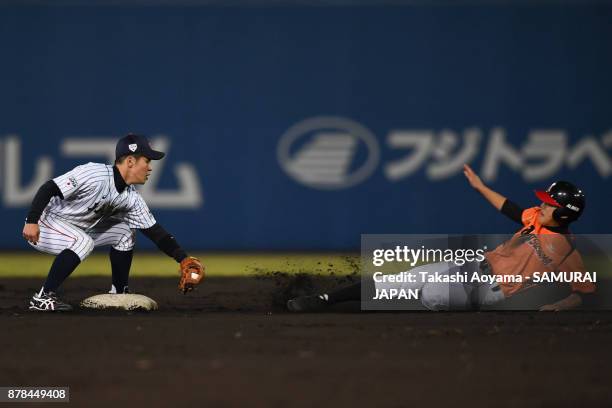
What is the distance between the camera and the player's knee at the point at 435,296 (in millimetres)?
6375

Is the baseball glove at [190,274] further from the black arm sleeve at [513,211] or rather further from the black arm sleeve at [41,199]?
the black arm sleeve at [513,211]

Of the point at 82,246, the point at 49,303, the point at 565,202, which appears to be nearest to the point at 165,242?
the point at 82,246

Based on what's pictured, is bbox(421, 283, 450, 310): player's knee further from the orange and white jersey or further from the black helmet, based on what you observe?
the black helmet

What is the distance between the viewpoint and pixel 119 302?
20.9ft

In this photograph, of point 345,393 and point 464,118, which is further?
point 464,118

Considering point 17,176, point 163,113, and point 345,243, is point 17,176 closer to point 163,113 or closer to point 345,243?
point 163,113

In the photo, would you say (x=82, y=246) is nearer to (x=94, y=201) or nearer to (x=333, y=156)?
(x=94, y=201)

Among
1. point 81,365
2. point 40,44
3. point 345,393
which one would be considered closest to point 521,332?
point 345,393

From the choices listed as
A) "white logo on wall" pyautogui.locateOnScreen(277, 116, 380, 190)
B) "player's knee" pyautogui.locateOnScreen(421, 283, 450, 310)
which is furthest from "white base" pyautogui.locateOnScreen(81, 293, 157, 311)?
"white logo on wall" pyautogui.locateOnScreen(277, 116, 380, 190)

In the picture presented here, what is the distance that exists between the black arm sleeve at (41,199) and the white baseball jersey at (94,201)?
0.04 metres

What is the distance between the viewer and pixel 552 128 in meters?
12.2

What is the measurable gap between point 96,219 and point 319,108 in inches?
239

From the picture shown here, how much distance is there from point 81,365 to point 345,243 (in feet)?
26.1

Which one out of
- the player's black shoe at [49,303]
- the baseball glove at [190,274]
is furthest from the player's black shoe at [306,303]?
the player's black shoe at [49,303]
